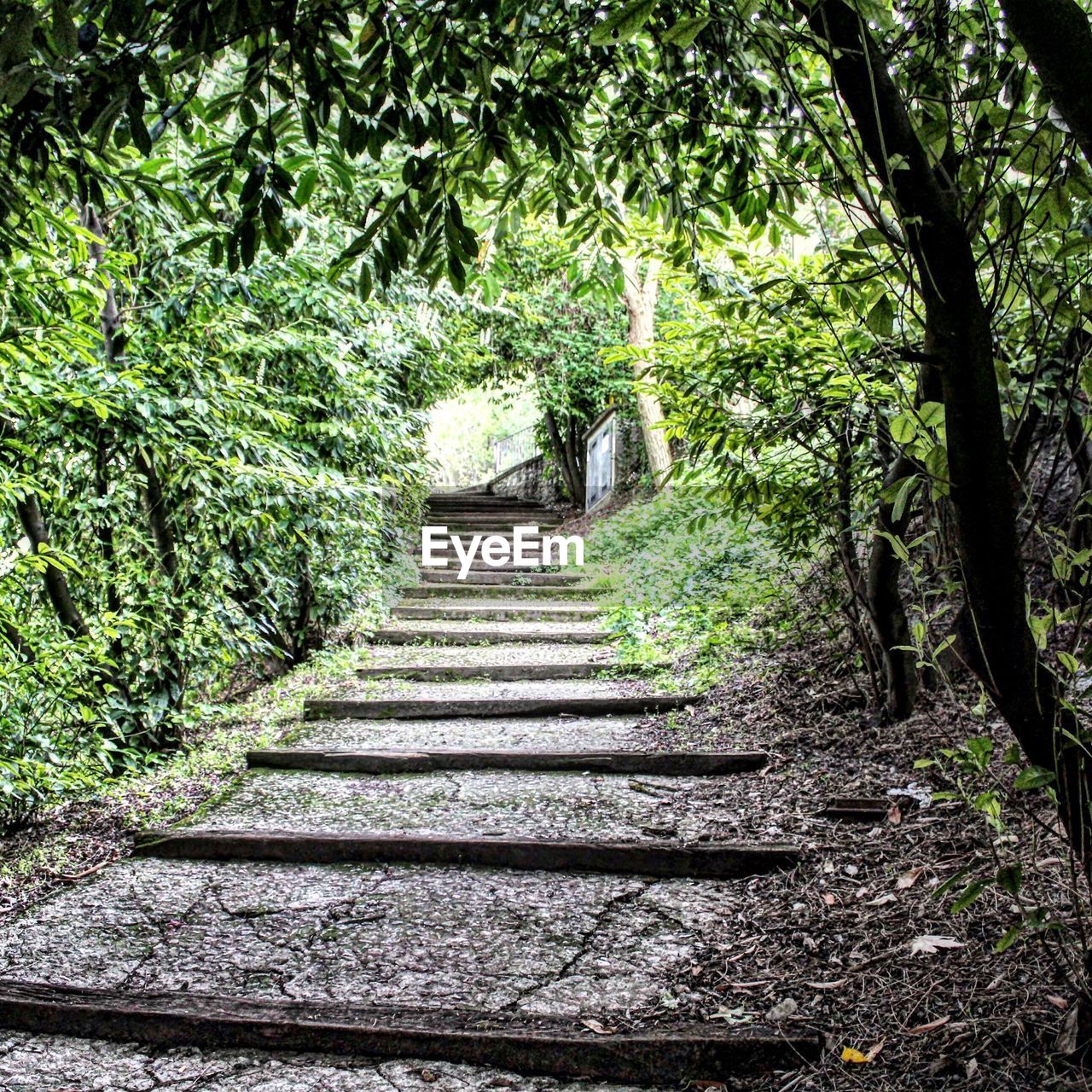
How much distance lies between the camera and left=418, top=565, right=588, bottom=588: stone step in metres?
9.32

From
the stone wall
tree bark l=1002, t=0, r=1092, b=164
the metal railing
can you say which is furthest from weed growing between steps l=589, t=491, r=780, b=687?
the metal railing

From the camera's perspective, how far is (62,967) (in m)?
2.48

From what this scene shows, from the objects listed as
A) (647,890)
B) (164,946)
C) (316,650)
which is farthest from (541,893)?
(316,650)

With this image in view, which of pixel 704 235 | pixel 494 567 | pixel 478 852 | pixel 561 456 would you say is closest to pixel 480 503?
pixel 561 456

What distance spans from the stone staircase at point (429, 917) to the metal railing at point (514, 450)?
57.3 feet

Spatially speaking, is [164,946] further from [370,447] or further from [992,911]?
[370,447]

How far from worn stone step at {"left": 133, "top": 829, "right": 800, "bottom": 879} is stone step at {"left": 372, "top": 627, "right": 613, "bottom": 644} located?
12.1ft

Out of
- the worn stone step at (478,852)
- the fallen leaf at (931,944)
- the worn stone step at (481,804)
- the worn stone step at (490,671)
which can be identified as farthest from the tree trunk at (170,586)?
the fallen leaf at (931,944)

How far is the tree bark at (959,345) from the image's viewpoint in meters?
1.39

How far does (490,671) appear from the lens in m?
5.92

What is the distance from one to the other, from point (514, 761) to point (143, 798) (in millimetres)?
1618

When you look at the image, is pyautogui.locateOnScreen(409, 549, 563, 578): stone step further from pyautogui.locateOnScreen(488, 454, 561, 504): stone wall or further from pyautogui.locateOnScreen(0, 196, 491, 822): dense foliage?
pyautogui.locateOnScreen(488, 454, 561, 504): stone wall

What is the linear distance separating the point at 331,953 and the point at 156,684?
221cm

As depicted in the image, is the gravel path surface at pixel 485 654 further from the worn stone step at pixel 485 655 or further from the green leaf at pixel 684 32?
the green leaf at pixel 684 32
